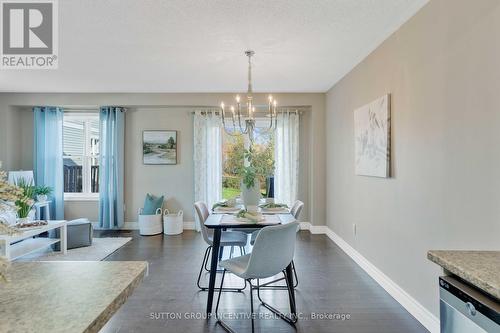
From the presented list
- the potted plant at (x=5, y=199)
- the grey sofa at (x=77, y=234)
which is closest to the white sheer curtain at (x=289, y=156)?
the grey sofa at (x=77, y=234)

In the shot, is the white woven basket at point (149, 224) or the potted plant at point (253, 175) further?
the white woven basket at point (149, 224)

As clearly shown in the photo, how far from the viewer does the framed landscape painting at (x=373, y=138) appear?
2.79 m

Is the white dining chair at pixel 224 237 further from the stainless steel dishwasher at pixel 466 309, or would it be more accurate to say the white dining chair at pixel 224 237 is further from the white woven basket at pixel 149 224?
the white woven basket at pixel 149 224

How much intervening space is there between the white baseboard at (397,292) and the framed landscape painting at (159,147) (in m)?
3.36

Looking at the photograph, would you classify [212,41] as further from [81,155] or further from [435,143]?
[81,155]

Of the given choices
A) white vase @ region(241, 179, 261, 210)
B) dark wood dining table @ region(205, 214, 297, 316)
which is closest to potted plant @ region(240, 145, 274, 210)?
white vase @ region(241, 179, 261, 210)

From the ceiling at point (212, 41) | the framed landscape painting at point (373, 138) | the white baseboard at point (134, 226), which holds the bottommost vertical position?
the white baseboard at point (134, 226)

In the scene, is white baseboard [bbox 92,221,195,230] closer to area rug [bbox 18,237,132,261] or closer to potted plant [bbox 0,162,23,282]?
area rug [bbox 18,237,132,261]

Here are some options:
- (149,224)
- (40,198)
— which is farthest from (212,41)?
(40,198)

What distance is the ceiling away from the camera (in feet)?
7.67

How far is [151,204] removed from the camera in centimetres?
508

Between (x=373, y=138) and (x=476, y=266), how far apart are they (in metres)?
2.11

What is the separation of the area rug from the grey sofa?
78mm

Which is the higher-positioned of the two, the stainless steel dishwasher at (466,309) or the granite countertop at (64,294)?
the granite countertop at (64,294)
